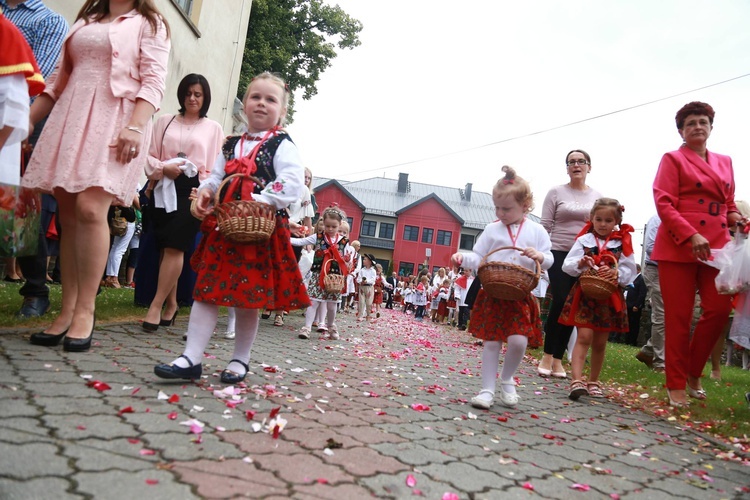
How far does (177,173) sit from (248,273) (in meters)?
2.02

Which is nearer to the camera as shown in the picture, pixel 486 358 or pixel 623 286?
pixel 486 358

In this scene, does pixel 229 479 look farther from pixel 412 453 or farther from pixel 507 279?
pixel 507 279

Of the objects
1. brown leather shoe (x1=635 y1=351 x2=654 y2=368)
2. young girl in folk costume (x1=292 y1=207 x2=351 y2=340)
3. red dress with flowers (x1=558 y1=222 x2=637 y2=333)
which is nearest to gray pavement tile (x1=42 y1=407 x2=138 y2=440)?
red dress with flowers (x1=558 y1=222 x2=637 y2=333)

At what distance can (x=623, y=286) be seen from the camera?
5.11 metres

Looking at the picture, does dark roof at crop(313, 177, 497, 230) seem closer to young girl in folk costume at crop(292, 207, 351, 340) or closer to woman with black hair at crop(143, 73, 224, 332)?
young girl in folk costume at crop(292, 207, 351, 340)

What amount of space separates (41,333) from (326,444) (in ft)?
6.94

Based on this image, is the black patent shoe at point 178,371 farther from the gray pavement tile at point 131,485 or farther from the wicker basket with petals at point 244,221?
the gray pavement tile at point 131,485

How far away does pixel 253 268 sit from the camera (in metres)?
3.40

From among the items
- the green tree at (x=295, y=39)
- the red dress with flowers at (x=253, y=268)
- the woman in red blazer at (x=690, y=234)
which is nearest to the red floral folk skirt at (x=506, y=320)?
the woman in red blazer at (x=690, y=234)

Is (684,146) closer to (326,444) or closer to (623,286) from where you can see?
(623,286)

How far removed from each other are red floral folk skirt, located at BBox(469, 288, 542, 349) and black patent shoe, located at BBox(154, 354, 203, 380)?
1991 mm

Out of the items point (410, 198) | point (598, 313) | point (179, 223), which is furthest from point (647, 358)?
point (410, 198)

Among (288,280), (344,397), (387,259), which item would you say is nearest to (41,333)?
(288,280)

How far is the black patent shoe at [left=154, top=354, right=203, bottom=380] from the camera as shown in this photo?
310 cm
